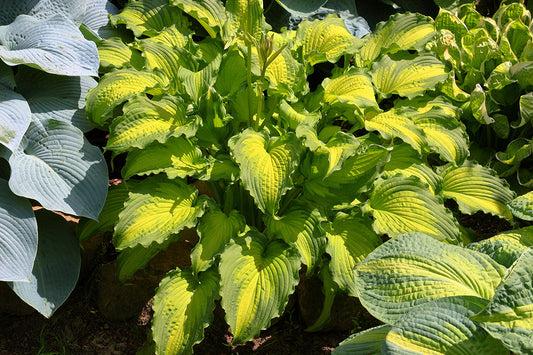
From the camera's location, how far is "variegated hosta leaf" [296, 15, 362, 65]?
2996 mm

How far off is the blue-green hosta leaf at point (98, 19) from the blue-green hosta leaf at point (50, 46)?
397 millimetres

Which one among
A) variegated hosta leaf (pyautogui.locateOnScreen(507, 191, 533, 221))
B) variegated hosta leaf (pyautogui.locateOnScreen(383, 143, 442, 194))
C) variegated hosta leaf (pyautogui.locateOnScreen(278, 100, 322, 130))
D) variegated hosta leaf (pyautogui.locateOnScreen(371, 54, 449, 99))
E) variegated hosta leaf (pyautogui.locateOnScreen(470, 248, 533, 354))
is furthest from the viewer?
variegated hosta leaf (pyautogui.locateOnScreen(371, 54, 449, 99))

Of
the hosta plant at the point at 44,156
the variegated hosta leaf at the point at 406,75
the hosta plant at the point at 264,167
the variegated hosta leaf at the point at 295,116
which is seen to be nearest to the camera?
the hosta plant at the point at 264,167

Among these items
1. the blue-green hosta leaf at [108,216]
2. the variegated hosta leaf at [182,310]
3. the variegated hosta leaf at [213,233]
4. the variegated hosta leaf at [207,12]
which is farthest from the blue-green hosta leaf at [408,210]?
the variegated hosta leaf at [207,12]

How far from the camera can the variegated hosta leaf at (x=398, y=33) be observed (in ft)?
10.3

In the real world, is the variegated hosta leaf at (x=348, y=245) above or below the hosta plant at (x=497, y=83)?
below

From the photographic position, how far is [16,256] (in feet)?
7.80

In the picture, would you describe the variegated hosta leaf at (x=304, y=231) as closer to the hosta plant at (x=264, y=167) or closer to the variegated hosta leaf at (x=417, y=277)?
the hosta plant at (x=264, y=167)

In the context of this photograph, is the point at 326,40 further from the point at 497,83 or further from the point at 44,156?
the point at 44,156

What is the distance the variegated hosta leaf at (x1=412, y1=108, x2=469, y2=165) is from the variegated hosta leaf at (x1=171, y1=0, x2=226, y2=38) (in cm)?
118

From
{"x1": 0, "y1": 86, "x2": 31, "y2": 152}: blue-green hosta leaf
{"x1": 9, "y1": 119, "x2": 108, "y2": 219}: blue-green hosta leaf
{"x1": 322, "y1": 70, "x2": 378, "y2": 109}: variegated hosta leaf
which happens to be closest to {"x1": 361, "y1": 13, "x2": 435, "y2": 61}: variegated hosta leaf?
{"x1": 322, "y1": 70, "x2": 378, "y2": 109}: variegated hosta leaf

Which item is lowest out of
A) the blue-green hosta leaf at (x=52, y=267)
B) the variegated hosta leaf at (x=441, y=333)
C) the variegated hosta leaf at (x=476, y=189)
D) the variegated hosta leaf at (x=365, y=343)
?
the blue-green hosta leaf at (x=52, y=267)

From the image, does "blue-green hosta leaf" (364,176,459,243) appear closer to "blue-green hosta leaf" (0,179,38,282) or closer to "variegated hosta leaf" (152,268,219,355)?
"variegated hosta leaf" (152,268,219,355)

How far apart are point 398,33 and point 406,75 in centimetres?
33
